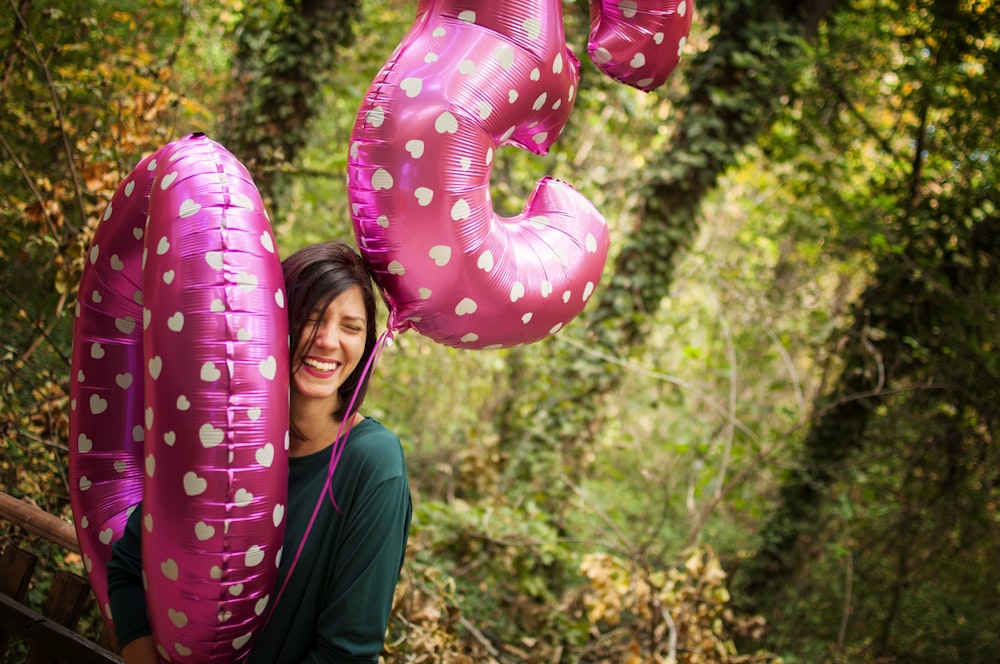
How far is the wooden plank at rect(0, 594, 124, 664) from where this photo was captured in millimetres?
1653

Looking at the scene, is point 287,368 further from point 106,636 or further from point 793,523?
point 793,523

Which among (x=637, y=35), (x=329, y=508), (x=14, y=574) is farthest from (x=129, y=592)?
(x=637, y=35)

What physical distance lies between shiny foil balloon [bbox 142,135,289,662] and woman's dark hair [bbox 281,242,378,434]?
7cm

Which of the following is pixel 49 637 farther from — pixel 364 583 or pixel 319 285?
pixel 319 285

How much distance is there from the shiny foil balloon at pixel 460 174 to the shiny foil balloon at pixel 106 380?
51cm

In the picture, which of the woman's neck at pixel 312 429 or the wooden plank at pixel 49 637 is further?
the wooden plank at pixel 49 637

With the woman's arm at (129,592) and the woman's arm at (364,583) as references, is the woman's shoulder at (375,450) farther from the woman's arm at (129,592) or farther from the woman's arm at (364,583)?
the woman's arm at (129,592)

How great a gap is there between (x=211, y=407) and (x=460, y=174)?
59 centimetres

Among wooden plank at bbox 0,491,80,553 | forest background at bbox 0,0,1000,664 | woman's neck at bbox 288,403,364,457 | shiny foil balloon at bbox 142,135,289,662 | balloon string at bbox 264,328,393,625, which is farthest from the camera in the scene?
forest background at bbox 0,0,1000,664

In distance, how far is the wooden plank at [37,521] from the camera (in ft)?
5.93

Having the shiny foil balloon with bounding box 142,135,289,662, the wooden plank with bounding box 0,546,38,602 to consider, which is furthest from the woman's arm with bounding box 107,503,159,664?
the wooden plank with bounding box 0,546,38,602

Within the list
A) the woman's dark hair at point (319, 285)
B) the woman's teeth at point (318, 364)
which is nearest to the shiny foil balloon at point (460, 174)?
the woman's dark hair at point (319, 285)

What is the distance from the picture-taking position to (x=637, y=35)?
1588 millimetres

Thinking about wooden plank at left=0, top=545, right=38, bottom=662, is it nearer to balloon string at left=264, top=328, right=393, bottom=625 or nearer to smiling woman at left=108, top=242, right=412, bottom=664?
smiling woman at left=108, top=242, right=412, bottom=664
